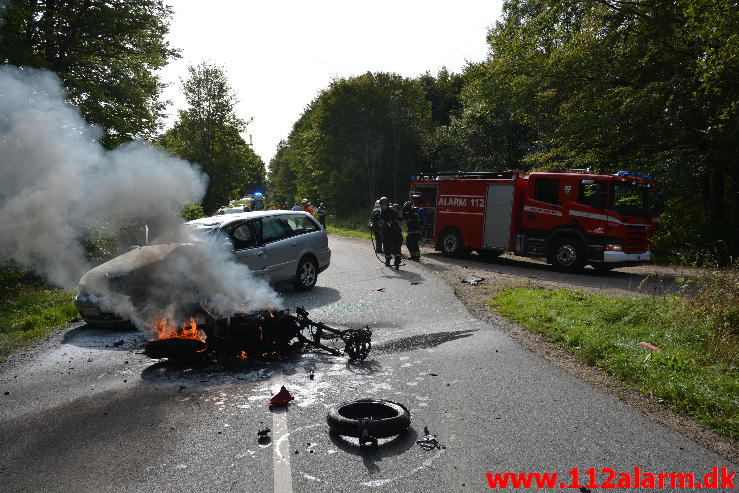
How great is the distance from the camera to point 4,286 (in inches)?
469

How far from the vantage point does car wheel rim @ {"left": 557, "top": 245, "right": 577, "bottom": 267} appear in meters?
14.3

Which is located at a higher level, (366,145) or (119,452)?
(366,145)

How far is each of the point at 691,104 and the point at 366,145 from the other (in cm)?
2374

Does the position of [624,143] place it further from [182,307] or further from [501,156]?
[182,307]

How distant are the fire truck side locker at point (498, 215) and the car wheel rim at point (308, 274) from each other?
6.96 m

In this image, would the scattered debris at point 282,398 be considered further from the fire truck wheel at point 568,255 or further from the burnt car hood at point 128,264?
the fire truck wheel at point 568,255

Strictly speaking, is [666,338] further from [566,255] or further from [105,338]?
[105,338]

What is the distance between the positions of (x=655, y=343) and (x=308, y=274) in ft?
22.9

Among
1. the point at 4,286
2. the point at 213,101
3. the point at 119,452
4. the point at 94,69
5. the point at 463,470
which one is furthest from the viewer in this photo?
the point at 213,101


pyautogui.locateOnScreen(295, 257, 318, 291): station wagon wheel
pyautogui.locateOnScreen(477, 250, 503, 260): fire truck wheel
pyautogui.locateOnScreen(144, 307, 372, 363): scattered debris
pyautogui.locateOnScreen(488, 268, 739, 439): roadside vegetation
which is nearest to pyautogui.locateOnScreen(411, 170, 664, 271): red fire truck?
pyautogui.locateOnScreen(477, 250, 503, 260): fire truck wheel

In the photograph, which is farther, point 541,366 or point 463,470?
point 541,366

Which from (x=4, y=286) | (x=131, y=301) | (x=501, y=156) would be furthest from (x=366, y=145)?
(x=131, y=301)

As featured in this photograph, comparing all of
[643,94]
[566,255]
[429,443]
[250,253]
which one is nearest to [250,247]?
[250,253]

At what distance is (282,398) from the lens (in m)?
5.06
